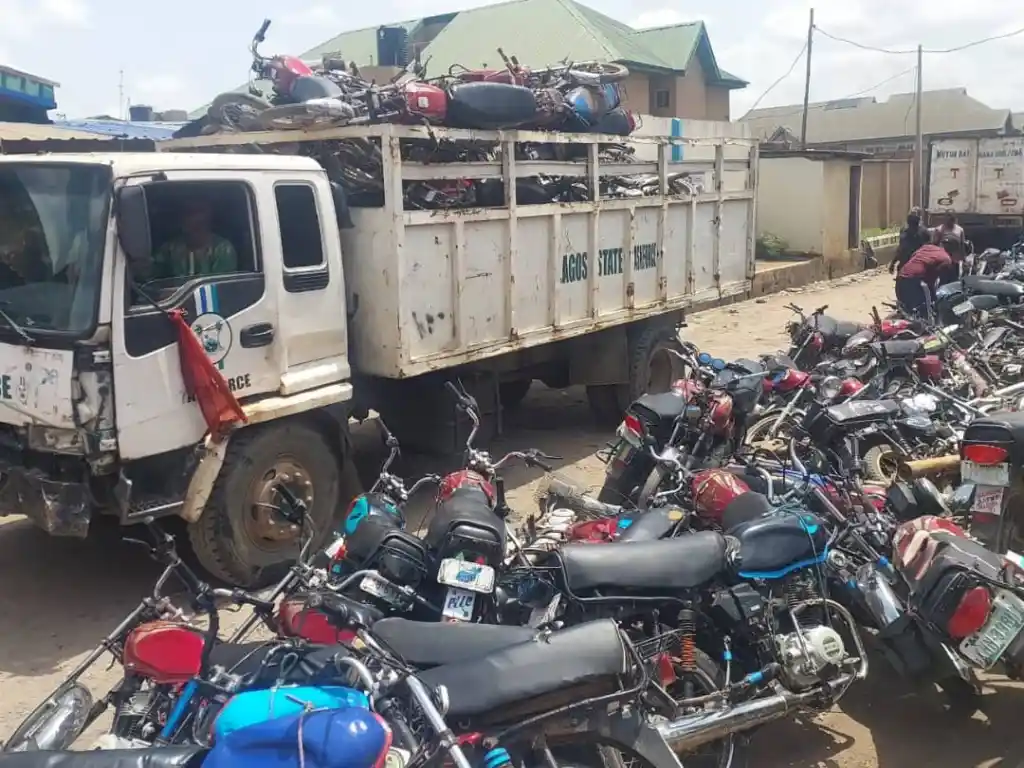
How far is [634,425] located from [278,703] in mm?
3530

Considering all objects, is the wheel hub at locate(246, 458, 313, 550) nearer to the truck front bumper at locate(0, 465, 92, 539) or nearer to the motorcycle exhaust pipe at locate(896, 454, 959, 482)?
the truck front bumper at locate(0, 465, 92, 539)

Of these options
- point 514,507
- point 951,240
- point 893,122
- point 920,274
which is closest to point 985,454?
point 514,507

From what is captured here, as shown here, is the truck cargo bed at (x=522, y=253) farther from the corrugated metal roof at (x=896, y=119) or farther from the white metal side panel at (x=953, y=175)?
the corrugated metal roof at (x=896, y=119)

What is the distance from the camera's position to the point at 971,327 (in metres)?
8.81

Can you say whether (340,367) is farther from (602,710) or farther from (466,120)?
(602,710)

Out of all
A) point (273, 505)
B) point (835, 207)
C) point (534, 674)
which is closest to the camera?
point (534, 674)

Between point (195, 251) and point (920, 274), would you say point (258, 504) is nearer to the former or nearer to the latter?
point (195, 251)

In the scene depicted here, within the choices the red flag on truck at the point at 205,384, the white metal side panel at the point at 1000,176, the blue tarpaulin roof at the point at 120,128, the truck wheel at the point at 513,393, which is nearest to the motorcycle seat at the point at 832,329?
the truck wheel at the point at 513,393

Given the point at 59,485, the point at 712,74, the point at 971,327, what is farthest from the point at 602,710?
the point at 712,74

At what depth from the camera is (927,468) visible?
5723mm

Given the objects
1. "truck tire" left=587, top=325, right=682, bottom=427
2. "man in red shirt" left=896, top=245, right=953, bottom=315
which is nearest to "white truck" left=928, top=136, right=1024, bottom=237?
"man in red shirt" left=896, top=245, right=953, bottom=315

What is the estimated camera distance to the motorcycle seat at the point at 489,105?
6.15 m

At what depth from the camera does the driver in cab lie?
4.73 m

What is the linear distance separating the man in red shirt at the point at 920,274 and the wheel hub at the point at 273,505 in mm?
7185
